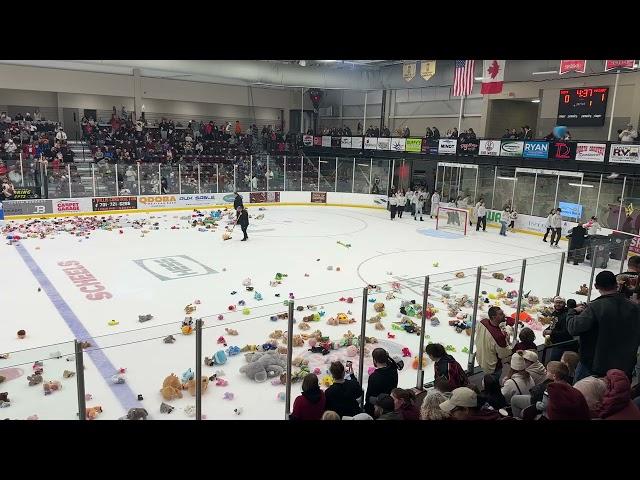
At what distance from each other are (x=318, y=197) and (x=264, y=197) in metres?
3.06

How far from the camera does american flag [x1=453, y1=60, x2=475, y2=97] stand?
71.2ft

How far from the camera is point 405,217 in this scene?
24.9 meters

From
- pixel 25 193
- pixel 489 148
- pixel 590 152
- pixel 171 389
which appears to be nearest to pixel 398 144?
pixel 489 148

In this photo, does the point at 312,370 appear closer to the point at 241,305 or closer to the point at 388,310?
the point at 388,310

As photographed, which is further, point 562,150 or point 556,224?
point 562,150

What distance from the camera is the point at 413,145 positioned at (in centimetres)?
2628

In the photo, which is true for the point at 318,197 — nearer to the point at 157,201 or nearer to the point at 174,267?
the point at 157,201

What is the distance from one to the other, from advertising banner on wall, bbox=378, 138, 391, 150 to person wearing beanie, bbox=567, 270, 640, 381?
23147mm

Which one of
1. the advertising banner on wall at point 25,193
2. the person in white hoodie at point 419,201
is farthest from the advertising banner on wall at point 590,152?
the advertising banner on wall at point 25,193

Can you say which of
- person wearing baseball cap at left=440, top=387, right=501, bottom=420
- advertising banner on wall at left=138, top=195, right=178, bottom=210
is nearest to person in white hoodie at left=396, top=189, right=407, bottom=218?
advertising banner on wall at left=138, top=195, right=178, bottom=210
